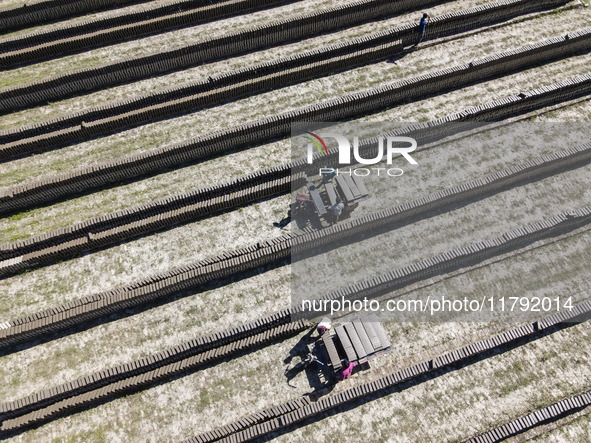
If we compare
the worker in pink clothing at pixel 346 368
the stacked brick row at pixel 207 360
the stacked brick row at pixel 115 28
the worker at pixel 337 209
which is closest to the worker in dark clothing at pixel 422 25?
the stacked brick row at pixel 115 28

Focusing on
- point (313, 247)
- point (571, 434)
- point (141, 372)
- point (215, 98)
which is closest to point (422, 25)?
point (215, 98)

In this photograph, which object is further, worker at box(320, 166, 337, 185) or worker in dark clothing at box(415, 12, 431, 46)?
worker in dark clothing at box(415, 12, 431, 46)

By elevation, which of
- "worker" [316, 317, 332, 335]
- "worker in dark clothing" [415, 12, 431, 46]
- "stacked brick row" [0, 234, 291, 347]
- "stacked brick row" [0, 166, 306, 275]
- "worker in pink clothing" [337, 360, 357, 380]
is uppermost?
"worker in dark clothing" [415, 12, 431, 46]

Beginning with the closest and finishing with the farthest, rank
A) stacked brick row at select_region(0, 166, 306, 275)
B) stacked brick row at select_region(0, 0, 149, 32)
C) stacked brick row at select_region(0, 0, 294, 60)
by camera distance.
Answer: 1. stacked brick row at select_region(0, 166, 306, 275)
2. stacked brick row at select_region(0, 0, 294, 60)
3. stacked brick row at select_region(0, 0, 149, 32)

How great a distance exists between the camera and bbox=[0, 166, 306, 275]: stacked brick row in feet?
71.7

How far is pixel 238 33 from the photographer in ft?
92.7

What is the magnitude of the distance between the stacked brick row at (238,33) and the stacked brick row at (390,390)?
72.9 feet

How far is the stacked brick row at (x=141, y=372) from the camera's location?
1820 centimetres

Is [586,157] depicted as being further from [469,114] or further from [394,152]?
[394,152]

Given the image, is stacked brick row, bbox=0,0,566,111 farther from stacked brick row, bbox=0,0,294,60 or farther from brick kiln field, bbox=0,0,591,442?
stacked brick row, bbox=0,0,294,60

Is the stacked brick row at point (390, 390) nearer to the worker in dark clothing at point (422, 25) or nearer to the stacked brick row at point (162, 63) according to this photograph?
the worker in dark clothing at point (422, 25)

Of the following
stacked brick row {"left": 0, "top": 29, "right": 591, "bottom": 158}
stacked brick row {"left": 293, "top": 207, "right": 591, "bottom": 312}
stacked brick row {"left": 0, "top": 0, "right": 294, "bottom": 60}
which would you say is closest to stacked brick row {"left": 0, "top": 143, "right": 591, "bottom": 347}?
stacked brick row {"left": 293, "top": 207, "right": 591, "bottom": 312}

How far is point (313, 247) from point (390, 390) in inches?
295

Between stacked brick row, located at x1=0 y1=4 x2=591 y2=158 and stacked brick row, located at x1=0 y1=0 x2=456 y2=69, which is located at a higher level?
stacked brick row, located at x1=0 y1=0 x2=456 y2=69
